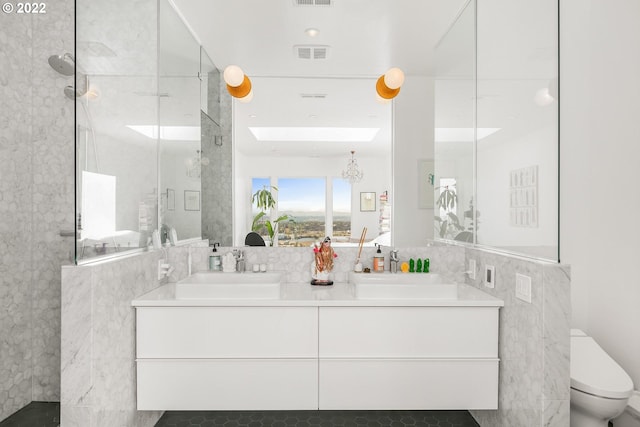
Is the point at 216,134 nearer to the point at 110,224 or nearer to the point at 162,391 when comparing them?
the point at 110,224

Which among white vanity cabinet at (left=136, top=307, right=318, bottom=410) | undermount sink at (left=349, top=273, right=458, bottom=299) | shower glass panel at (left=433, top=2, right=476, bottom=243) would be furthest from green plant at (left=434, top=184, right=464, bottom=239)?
white vanity cabinet at (left=136, top=307, right=318, bottom=410)

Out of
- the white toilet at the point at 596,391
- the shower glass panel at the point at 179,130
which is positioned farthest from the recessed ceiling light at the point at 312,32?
the white toilet at the point at 596,391

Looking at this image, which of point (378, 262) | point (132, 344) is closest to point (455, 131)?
point (378, 262)

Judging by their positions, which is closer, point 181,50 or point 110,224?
point 110,224

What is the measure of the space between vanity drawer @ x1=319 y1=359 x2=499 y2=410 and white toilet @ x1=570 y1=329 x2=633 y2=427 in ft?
1.18

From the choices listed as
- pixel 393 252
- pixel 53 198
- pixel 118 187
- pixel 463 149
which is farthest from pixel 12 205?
pixel 463 149

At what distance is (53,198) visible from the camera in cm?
225

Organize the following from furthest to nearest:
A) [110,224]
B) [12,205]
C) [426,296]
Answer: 1. [12,205]
2. [426,296]
3. [110,224]

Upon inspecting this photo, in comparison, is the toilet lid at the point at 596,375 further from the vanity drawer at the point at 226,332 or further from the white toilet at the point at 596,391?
the vanity drawer at the point at 226,332

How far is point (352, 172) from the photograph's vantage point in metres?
2.24

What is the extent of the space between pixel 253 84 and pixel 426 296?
1.74 m

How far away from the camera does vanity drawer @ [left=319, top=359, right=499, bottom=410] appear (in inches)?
71.1

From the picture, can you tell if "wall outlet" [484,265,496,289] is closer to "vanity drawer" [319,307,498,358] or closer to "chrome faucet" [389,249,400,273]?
"vanity drawer" [319,307,498,358]

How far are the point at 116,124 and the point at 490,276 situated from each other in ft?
7.16
